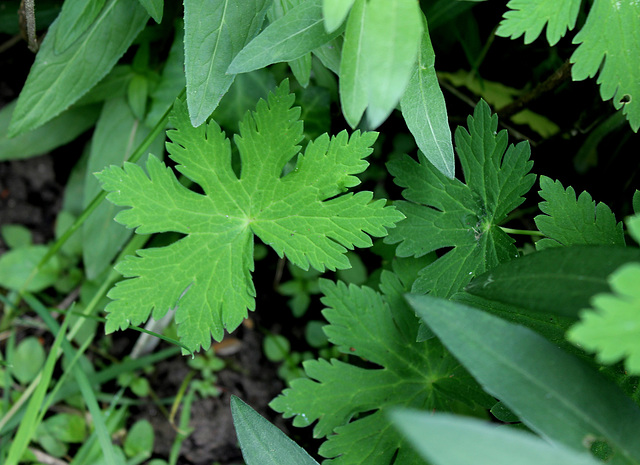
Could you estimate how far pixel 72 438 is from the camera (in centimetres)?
177

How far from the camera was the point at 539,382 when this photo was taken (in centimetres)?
83

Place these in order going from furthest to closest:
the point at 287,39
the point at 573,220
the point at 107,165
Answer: the point at 107,165, the point at 573,220, the point at 287,39

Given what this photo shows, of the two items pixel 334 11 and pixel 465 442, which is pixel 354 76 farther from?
pixel 465 442

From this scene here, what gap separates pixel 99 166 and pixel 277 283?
0.72m

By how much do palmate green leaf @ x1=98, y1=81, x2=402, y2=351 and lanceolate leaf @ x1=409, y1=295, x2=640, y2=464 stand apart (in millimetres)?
401

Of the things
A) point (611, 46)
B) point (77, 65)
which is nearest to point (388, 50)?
point (611, 46)

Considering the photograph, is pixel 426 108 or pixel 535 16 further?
pixel 426 108

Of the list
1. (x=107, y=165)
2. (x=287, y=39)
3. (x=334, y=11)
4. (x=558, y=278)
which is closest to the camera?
(x=334, y=11)

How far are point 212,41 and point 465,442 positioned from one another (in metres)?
0.86

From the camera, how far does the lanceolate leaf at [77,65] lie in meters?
1.44

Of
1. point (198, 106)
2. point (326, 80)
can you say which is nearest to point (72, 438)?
point (198, 106)

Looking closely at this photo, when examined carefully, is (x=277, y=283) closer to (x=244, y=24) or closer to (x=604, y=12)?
(x=244, y=24)

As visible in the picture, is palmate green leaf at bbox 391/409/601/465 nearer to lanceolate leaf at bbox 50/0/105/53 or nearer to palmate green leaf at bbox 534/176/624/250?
palmate green leaf at bbox 534/176/624/250

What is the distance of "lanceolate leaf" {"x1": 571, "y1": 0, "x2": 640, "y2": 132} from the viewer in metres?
1.03
